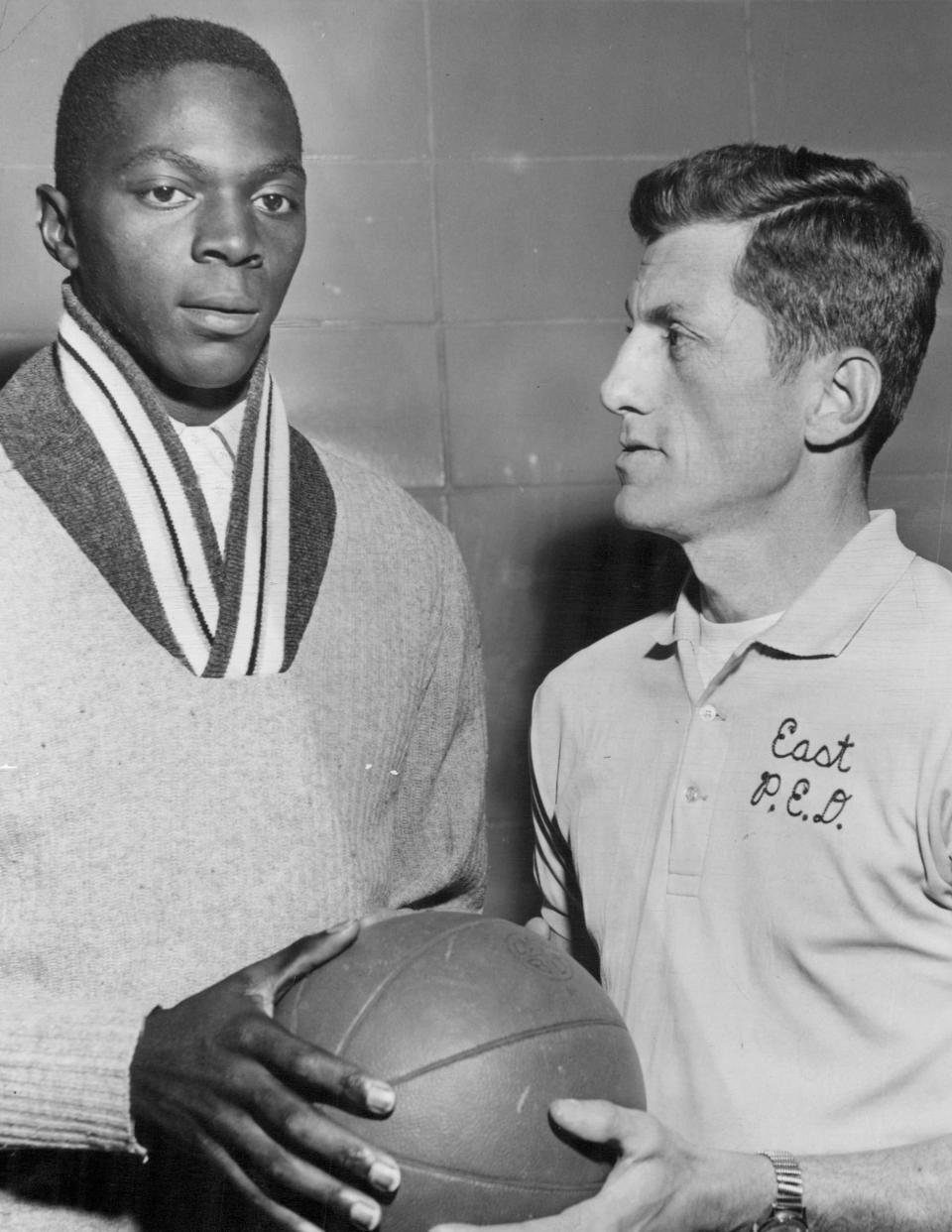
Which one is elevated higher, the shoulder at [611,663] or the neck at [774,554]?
the neck at [774,554]

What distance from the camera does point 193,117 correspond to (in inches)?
67.1

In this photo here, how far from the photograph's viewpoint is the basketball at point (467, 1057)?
1378 millimetres

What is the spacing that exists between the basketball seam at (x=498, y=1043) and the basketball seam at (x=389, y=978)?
54 millimetres

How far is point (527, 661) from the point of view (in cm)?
311

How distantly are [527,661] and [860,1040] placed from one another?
Result: 1.46 m

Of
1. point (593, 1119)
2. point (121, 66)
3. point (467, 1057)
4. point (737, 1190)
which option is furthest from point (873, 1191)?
point (121, 66)

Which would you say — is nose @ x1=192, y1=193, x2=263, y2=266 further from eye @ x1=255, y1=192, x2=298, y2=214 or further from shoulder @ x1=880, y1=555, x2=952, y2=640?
shoulder @ x1=880, y1=555, x2=952, y2=640

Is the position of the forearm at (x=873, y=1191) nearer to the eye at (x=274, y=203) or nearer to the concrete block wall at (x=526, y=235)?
the eye at (x=274, y=203)

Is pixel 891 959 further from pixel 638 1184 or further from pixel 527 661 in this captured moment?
pixel 527 661

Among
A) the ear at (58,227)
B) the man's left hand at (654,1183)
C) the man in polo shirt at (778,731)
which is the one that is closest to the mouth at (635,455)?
the man in polo shirt at (778,731)

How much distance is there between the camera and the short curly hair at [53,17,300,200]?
5.65 feet

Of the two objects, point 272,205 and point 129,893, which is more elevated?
point 272,205

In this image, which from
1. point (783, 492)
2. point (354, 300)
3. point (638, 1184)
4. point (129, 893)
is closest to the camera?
point (638, 1184)

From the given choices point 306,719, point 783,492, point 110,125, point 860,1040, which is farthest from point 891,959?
point 110,125
